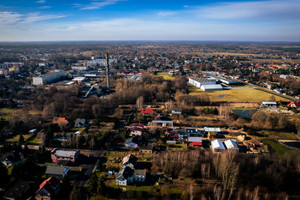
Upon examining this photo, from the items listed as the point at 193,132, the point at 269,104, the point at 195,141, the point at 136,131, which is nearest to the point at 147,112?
the point at 136,131

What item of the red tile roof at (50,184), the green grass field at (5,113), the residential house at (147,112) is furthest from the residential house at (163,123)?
the green grass field at (5,113)

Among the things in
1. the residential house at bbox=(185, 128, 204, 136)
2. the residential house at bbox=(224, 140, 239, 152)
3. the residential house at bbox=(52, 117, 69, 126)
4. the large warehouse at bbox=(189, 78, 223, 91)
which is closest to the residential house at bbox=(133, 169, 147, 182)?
the residential house at bbox=(185, 128, 204, 136)

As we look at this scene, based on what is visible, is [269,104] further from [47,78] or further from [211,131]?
[47,78]

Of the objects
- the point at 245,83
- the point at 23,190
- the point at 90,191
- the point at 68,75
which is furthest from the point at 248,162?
the point at 68,75

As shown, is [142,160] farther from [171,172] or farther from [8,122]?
[8,122]

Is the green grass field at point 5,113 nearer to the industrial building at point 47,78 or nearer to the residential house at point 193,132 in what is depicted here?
A: the industrial building at point 47,78
